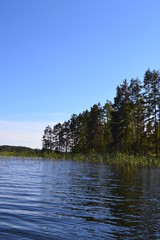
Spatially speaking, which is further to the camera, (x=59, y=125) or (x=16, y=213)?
(x=59, y=125)

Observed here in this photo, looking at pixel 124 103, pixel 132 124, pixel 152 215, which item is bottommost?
pixel 152 215

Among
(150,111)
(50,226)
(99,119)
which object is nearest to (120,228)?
(50,226)

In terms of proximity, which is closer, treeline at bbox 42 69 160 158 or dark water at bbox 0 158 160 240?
dark water at bbox 0 158 160 240

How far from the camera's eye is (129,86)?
5478cm

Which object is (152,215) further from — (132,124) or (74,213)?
(132,124)

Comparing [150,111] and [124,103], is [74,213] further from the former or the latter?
[124,103]

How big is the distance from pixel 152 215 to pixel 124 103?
46387 millimetres

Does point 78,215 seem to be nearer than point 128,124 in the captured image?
Yes

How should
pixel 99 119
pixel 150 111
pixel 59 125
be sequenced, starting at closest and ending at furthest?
pixel 150 111, pixel 99 119, pixel 59 125

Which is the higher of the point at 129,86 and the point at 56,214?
the point at 129,86

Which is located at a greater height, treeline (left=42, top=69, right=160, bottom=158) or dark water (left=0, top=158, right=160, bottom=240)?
treeline (left=42, top=69, right=160, bottom=158)

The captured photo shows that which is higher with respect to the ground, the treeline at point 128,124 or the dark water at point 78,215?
the treeline at point 128,124

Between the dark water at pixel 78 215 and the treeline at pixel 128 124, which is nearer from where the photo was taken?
the dark water at pixel 78 215

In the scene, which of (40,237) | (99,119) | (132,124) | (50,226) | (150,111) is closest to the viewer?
(40,237)
